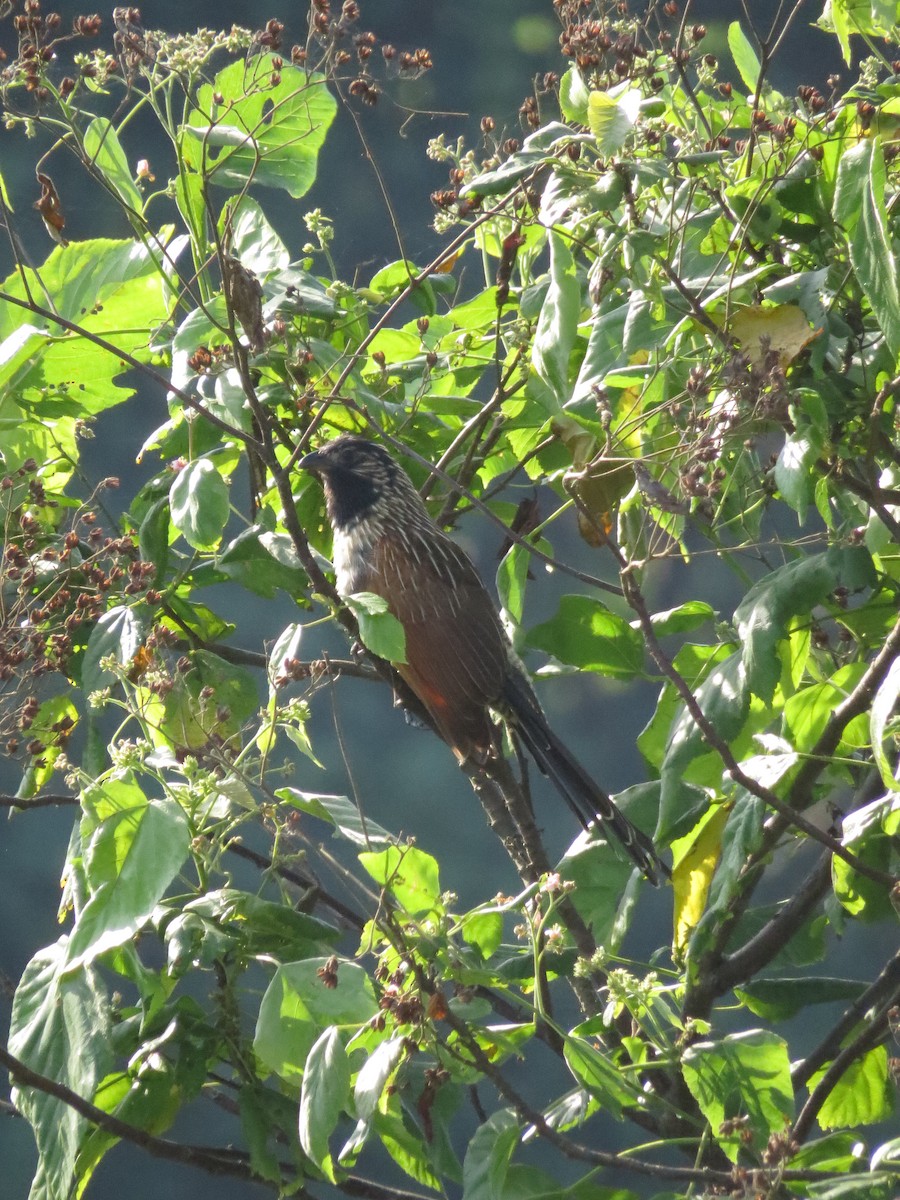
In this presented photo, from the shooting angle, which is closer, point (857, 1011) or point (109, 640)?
point (109, 640)

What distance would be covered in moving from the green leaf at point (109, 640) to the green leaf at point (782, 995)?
3.23 ft

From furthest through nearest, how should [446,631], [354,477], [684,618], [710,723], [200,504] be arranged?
[354,477] < [446,631] < [684,618] < [200,504] < [710,723]

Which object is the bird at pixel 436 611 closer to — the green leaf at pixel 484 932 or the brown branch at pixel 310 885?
the brown branch at pixel 310 885

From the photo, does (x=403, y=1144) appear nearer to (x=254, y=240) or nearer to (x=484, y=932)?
(x=484, y=932)

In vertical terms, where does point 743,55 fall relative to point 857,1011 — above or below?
above

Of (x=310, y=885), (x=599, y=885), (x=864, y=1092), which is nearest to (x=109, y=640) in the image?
(x=310, y=885)

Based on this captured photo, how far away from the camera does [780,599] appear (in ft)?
5.06

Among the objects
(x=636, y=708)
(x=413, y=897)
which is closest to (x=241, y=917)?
(x=413, y=897)

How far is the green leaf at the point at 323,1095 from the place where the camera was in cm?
132

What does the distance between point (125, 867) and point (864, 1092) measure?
116 centimetres

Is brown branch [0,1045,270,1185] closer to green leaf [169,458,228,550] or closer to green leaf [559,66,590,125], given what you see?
green leaf [169,458,228,550]

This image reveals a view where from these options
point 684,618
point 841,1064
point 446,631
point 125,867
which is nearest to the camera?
point 125,867

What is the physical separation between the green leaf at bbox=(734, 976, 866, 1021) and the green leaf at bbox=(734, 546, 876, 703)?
1.94 ft

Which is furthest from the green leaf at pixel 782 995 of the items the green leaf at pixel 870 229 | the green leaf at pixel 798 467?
the green leaf at pixel 870 229
